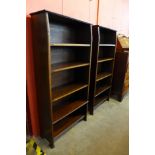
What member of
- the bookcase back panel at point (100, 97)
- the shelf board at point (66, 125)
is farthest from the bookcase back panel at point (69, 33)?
the bookcase back panel at point (100, 97)

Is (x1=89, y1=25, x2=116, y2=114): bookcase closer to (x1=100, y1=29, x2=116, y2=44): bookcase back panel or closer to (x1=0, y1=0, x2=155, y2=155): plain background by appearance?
(x1=100, y1=29, x2=116, y2=44): bookcase back panel

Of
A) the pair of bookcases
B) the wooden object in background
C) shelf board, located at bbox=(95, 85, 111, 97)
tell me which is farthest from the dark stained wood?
the wooden object in background

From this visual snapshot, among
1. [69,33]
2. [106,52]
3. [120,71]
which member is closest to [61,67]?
[69,33]

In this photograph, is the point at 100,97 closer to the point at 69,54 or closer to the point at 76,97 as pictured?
the point at 76,97

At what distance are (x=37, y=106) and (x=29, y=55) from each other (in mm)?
677

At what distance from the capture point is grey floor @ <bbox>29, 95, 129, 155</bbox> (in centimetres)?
175

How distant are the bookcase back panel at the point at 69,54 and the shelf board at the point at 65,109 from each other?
68cm

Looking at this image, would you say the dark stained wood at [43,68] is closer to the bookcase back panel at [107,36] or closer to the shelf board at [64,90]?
the shelf board at [64,90]
